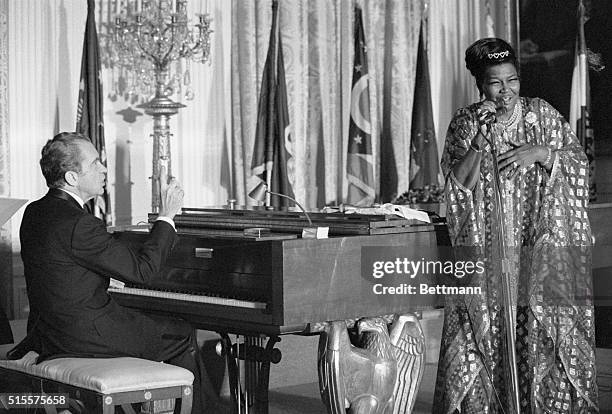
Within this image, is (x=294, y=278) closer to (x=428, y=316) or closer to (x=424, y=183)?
(x=428, y=316)

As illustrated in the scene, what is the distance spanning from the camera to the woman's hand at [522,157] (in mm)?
3924

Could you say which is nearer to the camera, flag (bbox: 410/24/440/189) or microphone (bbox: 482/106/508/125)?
microphone (bbox: 482/106/508/125)

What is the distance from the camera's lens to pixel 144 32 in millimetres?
7074

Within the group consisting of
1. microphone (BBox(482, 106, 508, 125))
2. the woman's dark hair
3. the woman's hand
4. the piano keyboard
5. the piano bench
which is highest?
the woman's dark hair

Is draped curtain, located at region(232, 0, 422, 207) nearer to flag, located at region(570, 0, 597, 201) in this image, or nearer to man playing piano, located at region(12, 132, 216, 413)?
flag, located at region(570, 0, 597, 201)

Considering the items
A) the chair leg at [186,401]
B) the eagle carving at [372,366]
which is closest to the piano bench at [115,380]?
the chair leg at [186,401]

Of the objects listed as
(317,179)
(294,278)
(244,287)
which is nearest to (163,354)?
(244,287)

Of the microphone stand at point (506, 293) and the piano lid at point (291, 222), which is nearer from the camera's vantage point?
the microphone stand at point (506, 293)

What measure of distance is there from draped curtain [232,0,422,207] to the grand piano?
11.9ft

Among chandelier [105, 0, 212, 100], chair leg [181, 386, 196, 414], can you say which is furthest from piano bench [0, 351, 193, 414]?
chandelier [105, 0, 212, 100]

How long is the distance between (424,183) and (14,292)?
3651mm

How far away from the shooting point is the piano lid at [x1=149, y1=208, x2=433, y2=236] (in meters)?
3.95

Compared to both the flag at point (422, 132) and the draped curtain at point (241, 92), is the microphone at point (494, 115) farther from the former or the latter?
the flag at point (422, 132)

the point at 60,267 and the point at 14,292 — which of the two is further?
the point at 14,292
